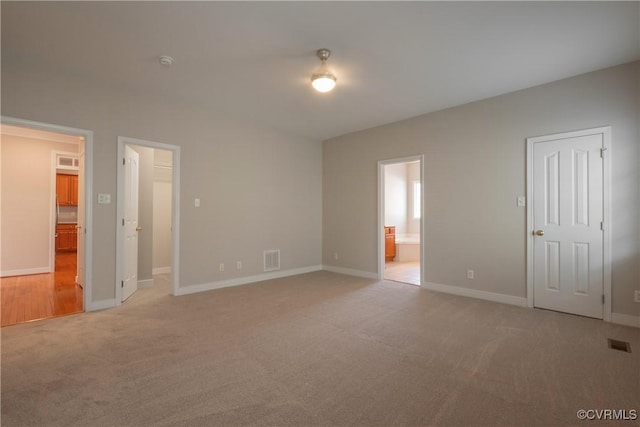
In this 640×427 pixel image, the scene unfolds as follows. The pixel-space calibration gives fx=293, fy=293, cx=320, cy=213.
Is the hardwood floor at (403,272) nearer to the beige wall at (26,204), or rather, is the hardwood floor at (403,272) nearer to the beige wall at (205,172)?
the beige wall at (205,172)

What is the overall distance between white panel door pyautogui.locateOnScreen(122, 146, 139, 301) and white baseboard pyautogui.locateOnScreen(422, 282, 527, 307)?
14.3ft

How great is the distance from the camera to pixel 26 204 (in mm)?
5508

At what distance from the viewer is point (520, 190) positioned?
12.5 feet

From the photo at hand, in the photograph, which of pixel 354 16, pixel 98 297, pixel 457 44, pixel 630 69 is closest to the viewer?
pixel 354 16

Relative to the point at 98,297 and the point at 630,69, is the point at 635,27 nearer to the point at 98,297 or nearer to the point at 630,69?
the point at 630,69

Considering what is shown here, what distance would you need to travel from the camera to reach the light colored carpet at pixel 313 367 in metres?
1.75

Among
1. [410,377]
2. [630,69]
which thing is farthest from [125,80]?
[630,69]

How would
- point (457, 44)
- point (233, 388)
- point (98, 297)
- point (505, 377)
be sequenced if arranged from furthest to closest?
point (98, 297), point (457, 44), point (505, 377), point (233, 388)

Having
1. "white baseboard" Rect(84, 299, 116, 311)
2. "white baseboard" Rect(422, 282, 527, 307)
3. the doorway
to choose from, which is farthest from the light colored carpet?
the doorway

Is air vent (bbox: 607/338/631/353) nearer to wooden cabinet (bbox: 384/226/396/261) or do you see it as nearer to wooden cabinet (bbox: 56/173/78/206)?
wooden cabinet (bbox: 384/226/396/261)

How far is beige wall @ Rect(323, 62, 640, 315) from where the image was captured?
10.3 ft

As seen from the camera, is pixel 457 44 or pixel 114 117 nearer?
pixel 457 44

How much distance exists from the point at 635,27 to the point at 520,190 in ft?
6.04

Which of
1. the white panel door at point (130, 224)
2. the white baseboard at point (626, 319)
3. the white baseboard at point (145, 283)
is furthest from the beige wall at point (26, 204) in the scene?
the white baseboard at point (626, 319)
